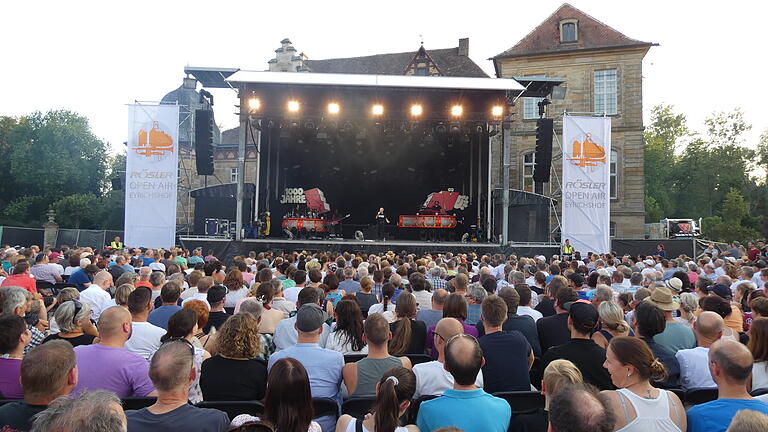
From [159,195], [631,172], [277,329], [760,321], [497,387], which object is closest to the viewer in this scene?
[760,321]

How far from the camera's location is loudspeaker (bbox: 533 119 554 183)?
17031 mm

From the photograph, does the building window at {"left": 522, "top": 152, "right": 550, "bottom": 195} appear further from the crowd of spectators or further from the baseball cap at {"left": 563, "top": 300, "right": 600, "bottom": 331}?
the baseball cap at {"left": 563, "top": 300, "right": 600, "bottom": 331}

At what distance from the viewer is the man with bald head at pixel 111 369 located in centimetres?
303

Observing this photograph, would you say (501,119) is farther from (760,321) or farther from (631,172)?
(760,321)

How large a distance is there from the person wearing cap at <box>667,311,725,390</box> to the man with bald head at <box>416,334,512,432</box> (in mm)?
1897

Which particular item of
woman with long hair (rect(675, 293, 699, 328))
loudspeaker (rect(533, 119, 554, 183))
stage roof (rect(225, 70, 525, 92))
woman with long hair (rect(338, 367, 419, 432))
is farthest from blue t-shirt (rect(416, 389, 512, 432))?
loudspeaker (rect(533, 119, 554, 183))

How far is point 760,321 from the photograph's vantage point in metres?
3.21

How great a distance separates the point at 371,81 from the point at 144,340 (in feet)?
43.1

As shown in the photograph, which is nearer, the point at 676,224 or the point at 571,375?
the point at 571,375

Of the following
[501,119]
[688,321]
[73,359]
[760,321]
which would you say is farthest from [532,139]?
[73,359]

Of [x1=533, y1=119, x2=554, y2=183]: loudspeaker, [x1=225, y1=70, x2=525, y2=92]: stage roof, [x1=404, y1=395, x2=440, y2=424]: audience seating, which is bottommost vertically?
[x1=404, y1=395, x2=440, y2=424]: audience seating

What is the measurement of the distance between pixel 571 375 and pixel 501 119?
15.2m

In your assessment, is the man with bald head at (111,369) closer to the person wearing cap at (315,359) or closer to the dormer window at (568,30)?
the person wearing cap at (315,359)

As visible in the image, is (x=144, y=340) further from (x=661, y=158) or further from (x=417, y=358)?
(x=661, y=158)
